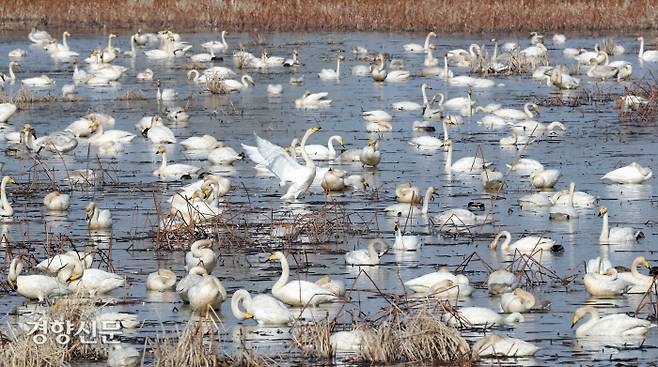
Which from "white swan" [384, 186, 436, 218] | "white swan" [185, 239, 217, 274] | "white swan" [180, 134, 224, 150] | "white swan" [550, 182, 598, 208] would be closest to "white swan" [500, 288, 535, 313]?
"white swan" [185, 239, 217, 274]

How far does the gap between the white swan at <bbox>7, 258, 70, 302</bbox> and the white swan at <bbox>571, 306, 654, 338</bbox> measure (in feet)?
13.2

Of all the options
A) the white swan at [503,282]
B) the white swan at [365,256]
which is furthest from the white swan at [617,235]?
the white swan at [503,282]

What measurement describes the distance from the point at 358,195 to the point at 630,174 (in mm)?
3279

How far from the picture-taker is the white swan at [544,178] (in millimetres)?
17719

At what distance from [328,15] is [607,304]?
34.3 m

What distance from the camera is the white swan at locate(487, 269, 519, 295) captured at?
1161cm

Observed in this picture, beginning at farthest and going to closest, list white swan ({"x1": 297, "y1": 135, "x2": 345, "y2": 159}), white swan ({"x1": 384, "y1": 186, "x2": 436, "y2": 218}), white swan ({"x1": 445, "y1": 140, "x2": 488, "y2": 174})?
1. white swan ({"x1": 297, "y1": 135, "x2": 345, "y2": 159})
2. white swan ({"x1": 445, "y1": 140, "x2": 488, "y2": 174})
3. white swan ({"x1": 384, "y1": 186, "x2": 436, "y2": 218})

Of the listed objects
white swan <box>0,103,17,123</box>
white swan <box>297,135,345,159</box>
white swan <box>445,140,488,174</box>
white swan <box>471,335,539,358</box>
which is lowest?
white swan <box>0,103,17,123</box>

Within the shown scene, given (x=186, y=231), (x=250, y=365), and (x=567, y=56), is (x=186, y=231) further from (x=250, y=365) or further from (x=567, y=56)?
(x=567, y=56)

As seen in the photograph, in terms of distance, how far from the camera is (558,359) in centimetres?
963

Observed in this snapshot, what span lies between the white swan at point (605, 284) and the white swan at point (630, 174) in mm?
6429

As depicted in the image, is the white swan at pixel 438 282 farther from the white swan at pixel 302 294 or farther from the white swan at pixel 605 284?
the white swan at pixel 605 284

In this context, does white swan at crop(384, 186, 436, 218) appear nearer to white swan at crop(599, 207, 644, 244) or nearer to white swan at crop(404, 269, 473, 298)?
white swan at crop(599, 207, 644, 244)

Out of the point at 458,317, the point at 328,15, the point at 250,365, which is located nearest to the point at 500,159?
the point at 458,317
